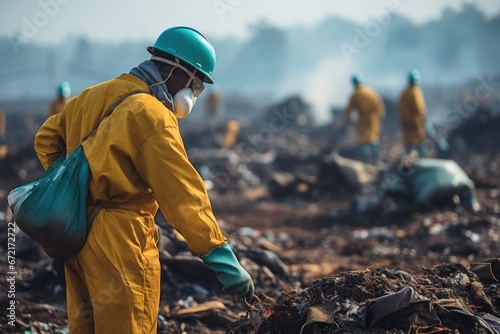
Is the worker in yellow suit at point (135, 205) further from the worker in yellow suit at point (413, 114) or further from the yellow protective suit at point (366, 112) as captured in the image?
the yellow protective suit at point (366, 112)

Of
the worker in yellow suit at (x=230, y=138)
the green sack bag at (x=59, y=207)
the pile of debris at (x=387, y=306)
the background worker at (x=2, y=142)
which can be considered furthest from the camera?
the worker in yellow suit at (x=230, y=138)

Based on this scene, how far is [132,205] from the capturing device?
7.31 feet

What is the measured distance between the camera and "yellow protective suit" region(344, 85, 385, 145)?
10.9m

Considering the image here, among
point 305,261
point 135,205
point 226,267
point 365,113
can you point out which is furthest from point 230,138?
point 226,267

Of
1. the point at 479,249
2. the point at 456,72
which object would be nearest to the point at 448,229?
the point at 479,249

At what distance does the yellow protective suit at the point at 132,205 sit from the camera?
6.88ft

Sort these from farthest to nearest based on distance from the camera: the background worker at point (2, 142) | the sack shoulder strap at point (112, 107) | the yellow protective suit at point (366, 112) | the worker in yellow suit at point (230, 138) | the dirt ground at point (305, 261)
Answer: the worker in yellow suit at point (230, 138) → the background worker at point (2, 142) → the yellow protective suit at point (366, 112) → the dirt ground at point (305, 261) → the sack shoulder strap at point (112, 107)

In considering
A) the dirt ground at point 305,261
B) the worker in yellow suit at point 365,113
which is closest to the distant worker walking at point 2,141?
the dirt ground at point 305,261

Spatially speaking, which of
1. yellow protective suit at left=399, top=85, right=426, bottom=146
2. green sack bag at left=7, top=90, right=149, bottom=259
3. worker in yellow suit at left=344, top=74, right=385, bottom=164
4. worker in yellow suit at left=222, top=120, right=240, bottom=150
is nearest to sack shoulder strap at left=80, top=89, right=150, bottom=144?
green sack bag at left=7, top=90, right=149, bottom=259

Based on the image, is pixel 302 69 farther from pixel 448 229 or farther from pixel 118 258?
pixel 118 258

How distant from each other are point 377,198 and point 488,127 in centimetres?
904

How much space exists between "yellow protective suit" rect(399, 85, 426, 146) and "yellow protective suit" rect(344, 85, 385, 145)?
0.80 meters

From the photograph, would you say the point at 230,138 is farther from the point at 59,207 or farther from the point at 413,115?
the point at 59,207

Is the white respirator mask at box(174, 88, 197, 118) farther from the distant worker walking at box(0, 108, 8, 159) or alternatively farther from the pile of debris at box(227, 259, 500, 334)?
the distant worker walking at box(0, 108, 8, 159)
